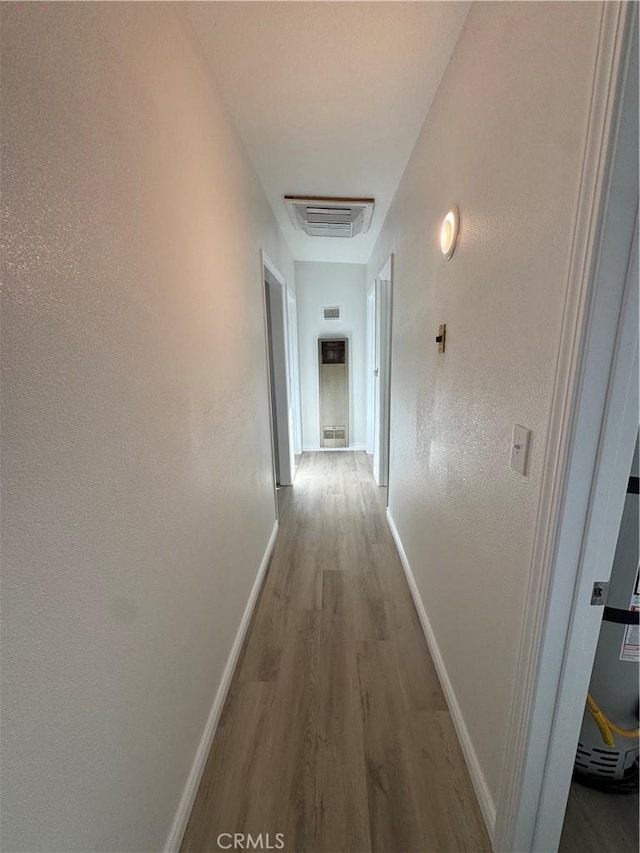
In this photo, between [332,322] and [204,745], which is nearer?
[204,745]

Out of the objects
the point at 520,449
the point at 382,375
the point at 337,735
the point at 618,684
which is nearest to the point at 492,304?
the point at 520,449

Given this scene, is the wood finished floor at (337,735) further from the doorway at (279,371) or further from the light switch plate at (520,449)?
the doorway at (279,371)

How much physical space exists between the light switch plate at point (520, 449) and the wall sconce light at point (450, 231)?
793 mm

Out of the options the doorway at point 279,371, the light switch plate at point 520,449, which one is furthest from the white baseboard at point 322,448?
the light switch plate at point 520,449

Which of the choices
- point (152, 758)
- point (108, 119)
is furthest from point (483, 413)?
point (152, 758)

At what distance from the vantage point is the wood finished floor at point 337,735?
1029 mm

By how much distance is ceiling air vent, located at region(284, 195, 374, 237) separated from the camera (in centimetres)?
242

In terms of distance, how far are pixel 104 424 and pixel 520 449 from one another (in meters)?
0.96

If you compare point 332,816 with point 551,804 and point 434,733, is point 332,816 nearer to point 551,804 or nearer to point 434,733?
point 434,733

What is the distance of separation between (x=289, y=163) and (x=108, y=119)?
1.58 meters

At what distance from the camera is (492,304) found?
3.20ft

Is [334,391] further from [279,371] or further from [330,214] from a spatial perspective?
[330,214]

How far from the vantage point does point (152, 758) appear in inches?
33.9

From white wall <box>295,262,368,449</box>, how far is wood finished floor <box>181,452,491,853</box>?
9.01 ft
